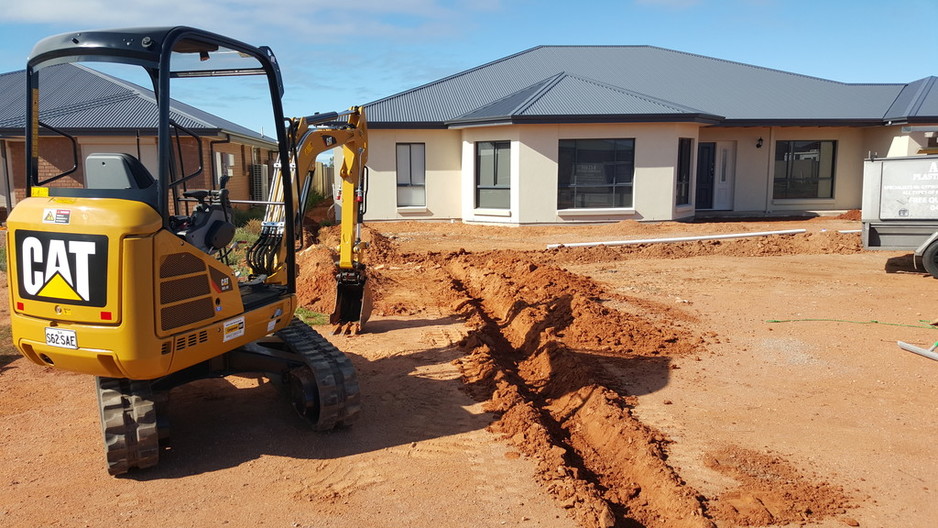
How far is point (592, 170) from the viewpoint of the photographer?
20578 millimetres

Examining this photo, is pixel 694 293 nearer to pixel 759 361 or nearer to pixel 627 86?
pixel 759 361

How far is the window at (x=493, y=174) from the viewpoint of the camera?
2077 cm

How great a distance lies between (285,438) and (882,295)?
946 cm

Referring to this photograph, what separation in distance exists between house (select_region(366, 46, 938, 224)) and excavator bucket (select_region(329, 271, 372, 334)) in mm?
11490

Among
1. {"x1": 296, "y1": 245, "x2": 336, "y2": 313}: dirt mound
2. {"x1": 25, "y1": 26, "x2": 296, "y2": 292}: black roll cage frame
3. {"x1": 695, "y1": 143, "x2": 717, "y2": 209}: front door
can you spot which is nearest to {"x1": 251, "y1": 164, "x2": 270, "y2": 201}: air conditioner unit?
{"x1": 695, "y1": 143, "x2": 717, "y2": 209}: front door

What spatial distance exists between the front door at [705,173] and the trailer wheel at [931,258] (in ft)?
37.8

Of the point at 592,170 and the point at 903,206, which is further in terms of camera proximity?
the point at 592,170

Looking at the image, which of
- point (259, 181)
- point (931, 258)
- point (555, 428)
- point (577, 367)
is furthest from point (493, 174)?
point (555, 428)

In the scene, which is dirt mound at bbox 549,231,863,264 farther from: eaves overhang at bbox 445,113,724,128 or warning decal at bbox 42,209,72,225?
warning decal at bbox 42,209,72,225

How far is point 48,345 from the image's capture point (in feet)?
15.6

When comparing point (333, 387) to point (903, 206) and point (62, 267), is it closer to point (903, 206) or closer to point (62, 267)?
point (62, 267)

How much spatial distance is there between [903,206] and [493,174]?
1089 cm

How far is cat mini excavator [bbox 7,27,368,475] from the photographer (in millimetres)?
4535

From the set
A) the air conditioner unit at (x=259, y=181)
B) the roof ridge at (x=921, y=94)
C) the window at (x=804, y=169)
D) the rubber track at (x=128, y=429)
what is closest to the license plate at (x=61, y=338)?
the rubber track at (x=128, y=429)
